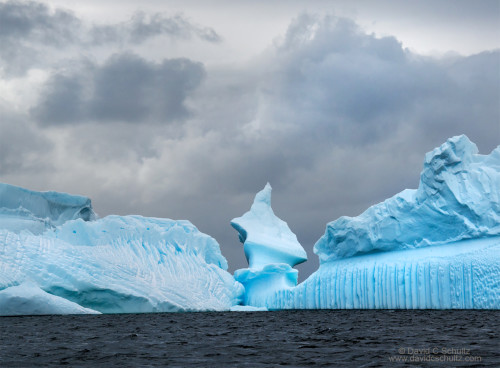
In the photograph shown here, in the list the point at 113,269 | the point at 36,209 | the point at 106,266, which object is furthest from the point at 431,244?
the point at 36,209

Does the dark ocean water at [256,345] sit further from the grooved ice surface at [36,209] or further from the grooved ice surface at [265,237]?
the grooved ice surface at [265,237]

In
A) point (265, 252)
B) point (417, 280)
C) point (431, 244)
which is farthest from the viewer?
point (265, 252)

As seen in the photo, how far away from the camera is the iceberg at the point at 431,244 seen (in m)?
20.7

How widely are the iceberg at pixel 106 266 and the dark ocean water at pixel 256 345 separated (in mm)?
4469

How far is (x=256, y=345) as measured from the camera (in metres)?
11.1

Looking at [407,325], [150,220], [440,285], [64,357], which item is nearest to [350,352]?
[64,357]

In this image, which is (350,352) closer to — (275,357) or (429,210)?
(275,357)

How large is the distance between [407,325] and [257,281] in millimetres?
14411

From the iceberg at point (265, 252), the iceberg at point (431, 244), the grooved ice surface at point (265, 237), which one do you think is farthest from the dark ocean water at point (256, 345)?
the grooved ice surface at point (265, 237)

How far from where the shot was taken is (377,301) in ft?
75.6

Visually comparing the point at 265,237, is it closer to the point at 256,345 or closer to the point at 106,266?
the point at 106,266

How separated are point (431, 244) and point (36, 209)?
15341 millimetres

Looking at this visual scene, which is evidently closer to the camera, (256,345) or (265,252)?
(256,345)

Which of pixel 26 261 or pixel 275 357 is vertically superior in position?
pixel 26 261
